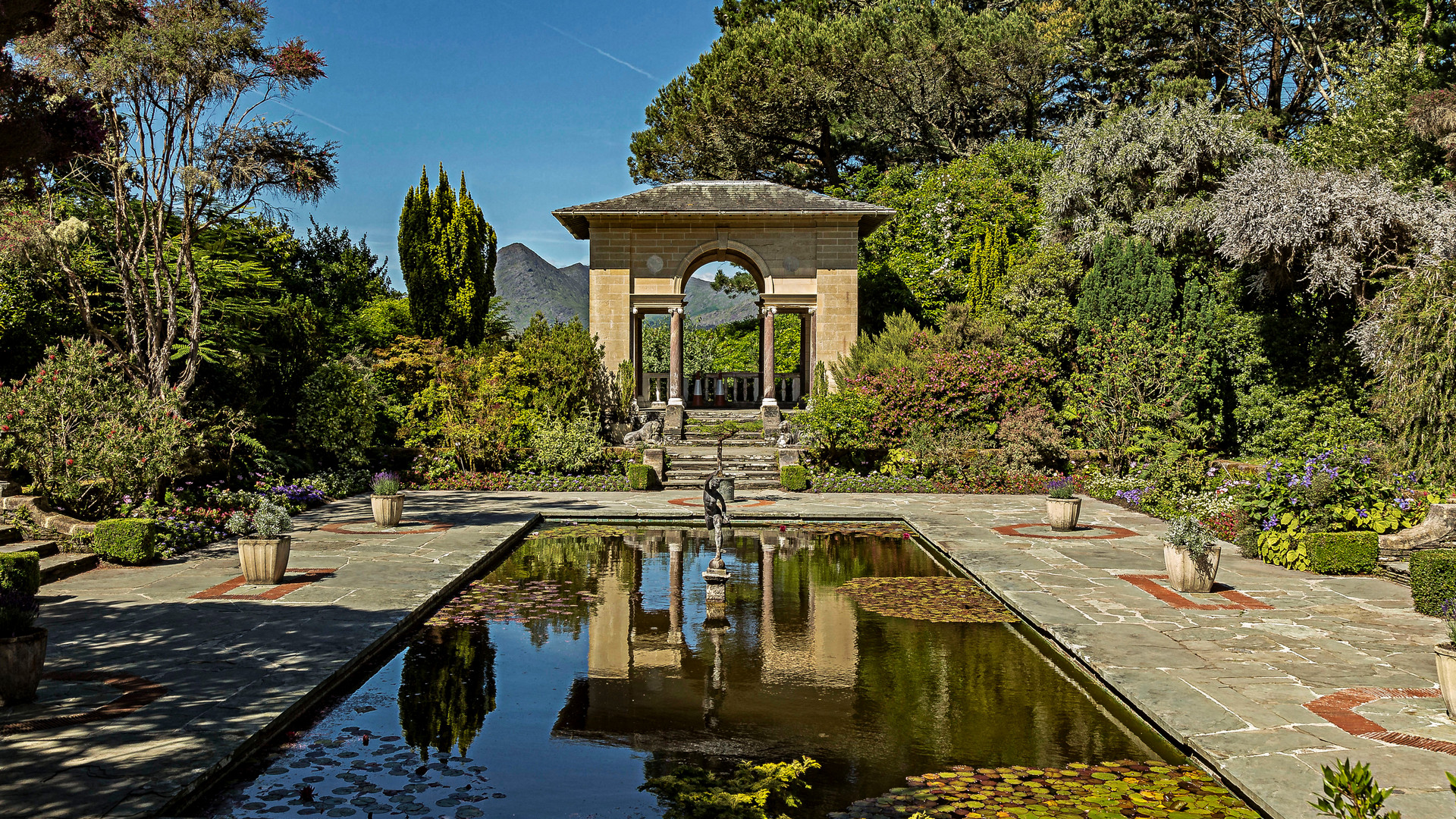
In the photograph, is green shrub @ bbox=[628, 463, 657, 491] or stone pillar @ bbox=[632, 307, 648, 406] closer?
green shrub @ bbox=[628, 463, 657, 491]

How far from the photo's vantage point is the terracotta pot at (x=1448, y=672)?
6199mm

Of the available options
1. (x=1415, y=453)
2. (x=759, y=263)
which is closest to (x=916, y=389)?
(x=759, y=263)

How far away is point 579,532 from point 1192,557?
8.78 meters

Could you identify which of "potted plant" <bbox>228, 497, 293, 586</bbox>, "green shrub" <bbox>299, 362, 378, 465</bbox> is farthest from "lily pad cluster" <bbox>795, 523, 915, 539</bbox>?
"green shrub" <bbox>299, 362, 378, 465</bbox>

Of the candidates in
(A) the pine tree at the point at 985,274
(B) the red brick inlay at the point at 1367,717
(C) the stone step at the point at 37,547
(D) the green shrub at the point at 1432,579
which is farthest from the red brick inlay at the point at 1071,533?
(C) the stone step at the point at 37,547

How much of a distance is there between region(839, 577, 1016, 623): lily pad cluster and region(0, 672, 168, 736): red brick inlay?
6.26 meters

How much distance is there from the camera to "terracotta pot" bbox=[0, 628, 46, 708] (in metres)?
6.29

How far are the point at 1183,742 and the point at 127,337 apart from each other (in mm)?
16139

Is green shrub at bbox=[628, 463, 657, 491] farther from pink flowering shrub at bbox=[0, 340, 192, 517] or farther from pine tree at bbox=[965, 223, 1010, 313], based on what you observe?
pine tree at bbox=[965, 223, 1010, 313]

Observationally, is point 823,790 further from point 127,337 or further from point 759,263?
point 759,263

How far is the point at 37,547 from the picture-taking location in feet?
37.0

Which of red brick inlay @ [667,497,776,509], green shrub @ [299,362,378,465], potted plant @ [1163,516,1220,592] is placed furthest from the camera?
green shrub @ [299,362,378,465]

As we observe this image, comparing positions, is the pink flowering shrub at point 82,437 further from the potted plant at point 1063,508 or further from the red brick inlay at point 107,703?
the potted plant at point 1063,508

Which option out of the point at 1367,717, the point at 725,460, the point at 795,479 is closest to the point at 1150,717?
the point at 1367,717
